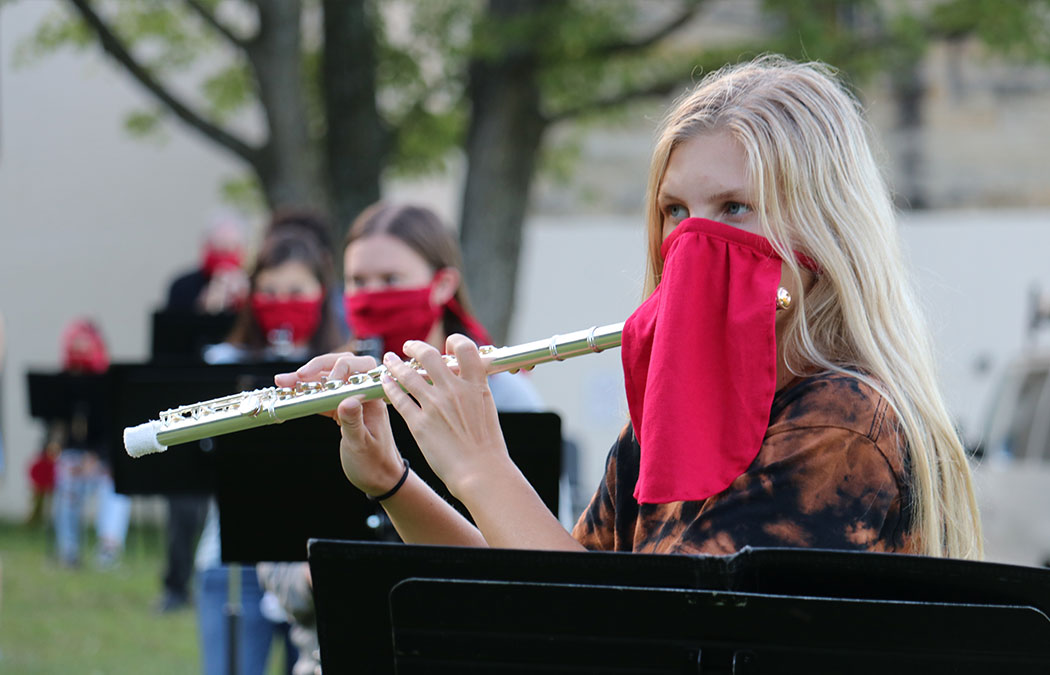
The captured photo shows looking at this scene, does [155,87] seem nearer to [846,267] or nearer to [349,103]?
[349,103]

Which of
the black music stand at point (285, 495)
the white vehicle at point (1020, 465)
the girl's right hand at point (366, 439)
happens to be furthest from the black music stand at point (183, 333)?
the girl's right hand at point (366, 439)

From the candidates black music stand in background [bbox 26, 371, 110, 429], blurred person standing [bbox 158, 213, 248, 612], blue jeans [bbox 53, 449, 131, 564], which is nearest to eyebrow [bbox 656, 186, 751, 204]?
blurred person standing [bbox 158, 213, 248, 612]

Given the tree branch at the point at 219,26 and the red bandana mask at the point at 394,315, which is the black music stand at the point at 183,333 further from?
the tree branch at the point at 219,26

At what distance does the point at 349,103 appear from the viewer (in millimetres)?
9117

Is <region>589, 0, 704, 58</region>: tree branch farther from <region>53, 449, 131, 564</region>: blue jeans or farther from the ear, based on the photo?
the ear

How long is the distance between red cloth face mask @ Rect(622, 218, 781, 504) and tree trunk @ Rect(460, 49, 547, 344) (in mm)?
7239

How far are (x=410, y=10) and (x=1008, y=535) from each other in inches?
246

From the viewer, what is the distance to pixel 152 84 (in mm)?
8789

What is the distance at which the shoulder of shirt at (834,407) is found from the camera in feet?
5.49

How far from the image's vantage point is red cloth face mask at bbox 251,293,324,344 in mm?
4723

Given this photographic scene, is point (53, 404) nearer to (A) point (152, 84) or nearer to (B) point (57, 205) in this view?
(A) point (152, 84)

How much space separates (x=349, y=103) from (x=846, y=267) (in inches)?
302

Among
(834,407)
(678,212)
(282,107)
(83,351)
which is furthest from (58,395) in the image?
(834,407)

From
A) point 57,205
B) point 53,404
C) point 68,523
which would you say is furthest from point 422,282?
point 57,205
